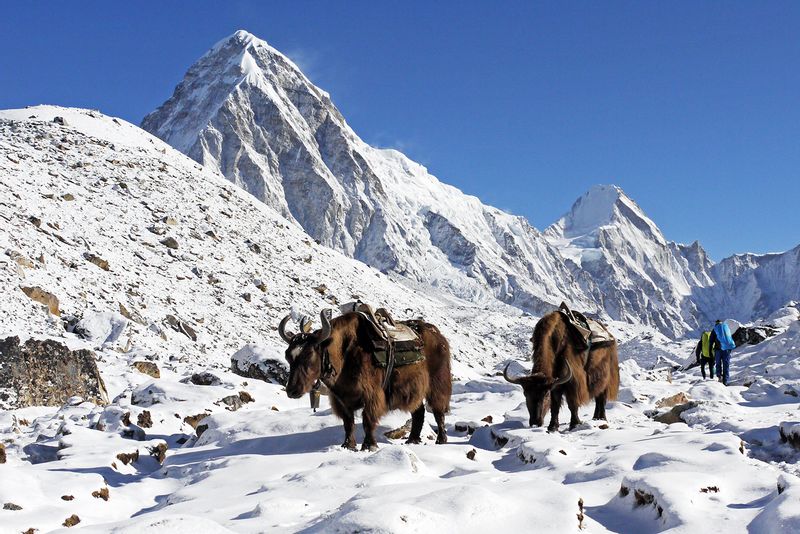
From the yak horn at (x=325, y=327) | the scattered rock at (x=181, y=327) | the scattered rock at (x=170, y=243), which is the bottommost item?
the yak horn at (x=325, y=327)

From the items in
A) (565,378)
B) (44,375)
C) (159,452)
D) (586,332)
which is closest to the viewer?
(159,452)

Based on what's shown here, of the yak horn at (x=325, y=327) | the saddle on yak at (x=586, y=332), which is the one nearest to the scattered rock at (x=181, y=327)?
the saddle on yak at (x=586, y=332)

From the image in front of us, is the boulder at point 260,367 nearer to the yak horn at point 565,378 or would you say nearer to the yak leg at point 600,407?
the yak leg at point 600,407

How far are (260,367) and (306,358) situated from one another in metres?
7.16

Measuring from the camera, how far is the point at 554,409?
930cm

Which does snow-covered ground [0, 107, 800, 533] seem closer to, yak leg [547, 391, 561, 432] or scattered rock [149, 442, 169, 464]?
scattered rock [149, 442, 169, 464]

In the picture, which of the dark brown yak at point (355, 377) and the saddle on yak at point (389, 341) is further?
the saddle on yak at point (389, 341)

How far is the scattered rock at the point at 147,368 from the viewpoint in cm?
1414

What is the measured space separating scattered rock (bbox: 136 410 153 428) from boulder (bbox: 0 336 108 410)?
2.06 m

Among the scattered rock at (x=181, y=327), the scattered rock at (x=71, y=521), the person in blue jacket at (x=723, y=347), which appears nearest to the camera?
the scattered rock at (x=71, y=521)

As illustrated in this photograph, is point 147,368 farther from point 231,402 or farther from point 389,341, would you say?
point 389,341

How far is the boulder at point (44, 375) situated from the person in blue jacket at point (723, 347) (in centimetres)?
Answer: 1555

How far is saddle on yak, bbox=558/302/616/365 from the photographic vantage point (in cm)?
1013

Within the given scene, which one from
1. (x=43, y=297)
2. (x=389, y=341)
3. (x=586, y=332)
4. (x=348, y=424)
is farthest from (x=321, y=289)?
(x=348, y=424)
